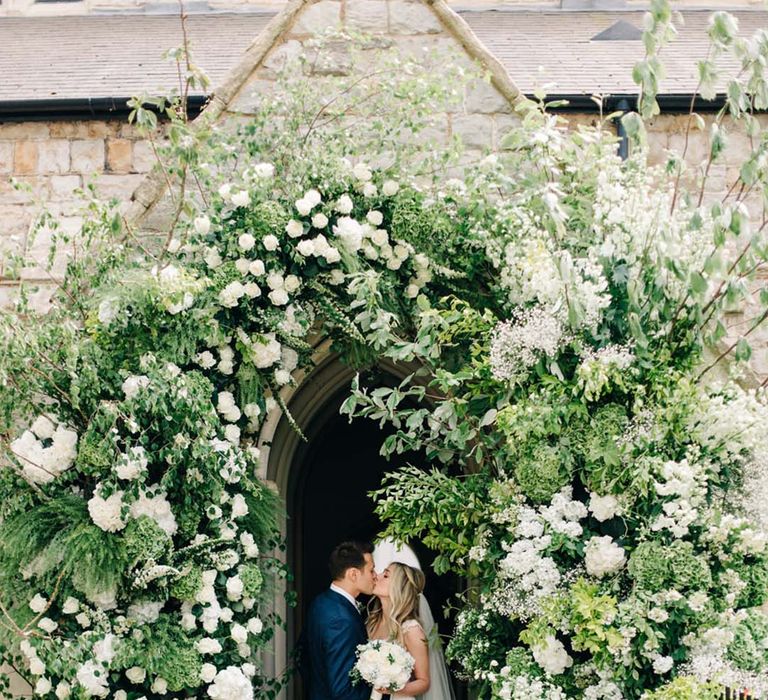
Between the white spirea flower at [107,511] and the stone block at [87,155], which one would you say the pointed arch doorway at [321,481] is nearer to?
the white spirea flower at [107,511]

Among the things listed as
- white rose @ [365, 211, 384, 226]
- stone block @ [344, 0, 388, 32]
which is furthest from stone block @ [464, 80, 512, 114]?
white rose @ [365, 211, 384, 226]

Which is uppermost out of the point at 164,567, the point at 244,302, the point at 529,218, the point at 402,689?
the point at 529,218

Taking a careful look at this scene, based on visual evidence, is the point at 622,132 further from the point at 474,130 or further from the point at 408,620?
the point at 408,620

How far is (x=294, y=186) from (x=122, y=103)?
3.43 m

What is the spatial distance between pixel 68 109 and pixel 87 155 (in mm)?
350

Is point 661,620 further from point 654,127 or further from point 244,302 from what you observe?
point 654,127

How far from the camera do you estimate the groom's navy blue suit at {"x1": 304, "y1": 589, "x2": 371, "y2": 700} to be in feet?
19.6

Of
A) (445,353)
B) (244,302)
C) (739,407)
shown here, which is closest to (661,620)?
(739,407)

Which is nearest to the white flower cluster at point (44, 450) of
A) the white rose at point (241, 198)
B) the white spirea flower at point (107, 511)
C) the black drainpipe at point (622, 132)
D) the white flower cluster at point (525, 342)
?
the white spirea flower at point (107, 511)

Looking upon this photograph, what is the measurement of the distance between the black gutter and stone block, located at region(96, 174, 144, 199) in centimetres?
43

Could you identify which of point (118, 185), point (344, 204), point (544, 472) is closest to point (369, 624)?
point (544, 472)

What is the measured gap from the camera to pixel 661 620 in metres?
4.56

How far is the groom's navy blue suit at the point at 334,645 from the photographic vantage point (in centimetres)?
596

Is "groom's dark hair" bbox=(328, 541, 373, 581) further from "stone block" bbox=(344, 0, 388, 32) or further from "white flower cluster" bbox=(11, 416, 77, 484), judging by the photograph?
"stone block" bbox=(344, 0, 388, 32)
